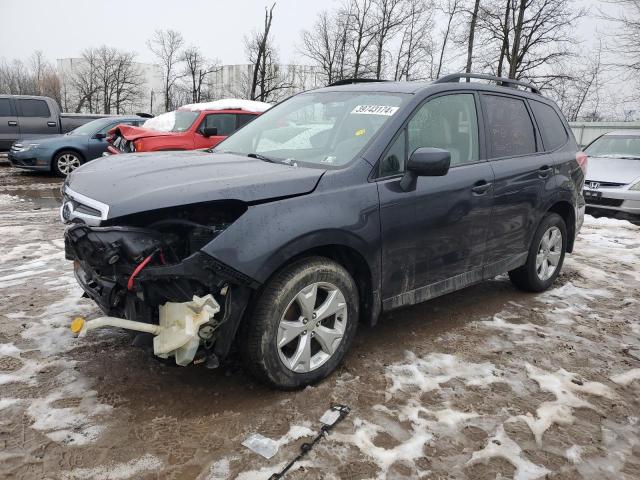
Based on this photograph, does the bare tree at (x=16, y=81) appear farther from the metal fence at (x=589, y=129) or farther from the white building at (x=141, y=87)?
the metal fence at (x=589, y=129)

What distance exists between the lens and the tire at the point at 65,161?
12.2m

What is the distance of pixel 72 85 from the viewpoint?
6128 cm

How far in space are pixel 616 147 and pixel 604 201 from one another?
2.11 metres

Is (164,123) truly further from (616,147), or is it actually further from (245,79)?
(245,79)

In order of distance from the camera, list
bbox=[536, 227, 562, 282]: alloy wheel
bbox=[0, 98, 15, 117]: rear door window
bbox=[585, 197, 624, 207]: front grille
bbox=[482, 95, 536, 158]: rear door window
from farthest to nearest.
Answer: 1. bbox=[0, 98, 15, 117]: rear door window
2. bbox=[585, 197, 624, 207]: front grille
3. bbox=[536, 227, 562, 282]: alloy wheel
4. bbox=[482, 95, 536, 158]: rear door window

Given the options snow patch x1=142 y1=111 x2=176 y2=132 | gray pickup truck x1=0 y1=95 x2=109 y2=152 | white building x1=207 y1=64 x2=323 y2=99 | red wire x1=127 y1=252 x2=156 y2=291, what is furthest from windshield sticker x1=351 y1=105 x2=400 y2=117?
white building x1=207 y1=64 x2=323 y2=99

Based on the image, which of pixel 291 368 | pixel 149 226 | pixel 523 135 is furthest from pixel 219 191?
pixel 523 135

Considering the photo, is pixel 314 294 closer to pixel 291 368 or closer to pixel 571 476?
pixel 291 368

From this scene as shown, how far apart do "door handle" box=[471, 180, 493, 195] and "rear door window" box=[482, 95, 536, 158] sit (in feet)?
1.04

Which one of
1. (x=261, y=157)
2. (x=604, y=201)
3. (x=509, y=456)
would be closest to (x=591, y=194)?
(x=604, y=201)

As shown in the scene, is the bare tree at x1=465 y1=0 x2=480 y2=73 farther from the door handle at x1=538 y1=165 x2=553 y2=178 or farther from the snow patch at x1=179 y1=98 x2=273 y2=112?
the door handle at x1=538 y1=165 x2=553 y2=178

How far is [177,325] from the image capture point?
8.11 ft

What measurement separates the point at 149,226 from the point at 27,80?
75759 millimetres

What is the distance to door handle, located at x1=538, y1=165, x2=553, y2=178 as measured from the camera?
13.9 ft
